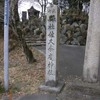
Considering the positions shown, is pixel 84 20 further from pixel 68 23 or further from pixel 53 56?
pixel 53 56

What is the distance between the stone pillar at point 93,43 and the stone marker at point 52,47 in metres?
1.08

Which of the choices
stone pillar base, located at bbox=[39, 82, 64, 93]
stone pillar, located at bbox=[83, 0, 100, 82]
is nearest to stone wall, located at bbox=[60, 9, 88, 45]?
stone pillar, located at bbox=[83, 0, 100, 82]

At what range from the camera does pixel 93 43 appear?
629 centimetres

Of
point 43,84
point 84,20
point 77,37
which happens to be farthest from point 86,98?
point 84,20

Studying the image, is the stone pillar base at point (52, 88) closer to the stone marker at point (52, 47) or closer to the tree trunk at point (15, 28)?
the stone marker at point (52, 47)

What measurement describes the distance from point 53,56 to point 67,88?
1.08 meters

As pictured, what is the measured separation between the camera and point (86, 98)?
5438mm

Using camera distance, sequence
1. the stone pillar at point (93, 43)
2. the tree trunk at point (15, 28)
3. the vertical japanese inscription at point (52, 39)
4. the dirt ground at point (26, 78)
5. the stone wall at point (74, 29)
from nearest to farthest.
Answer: the vertical japanese inscription at point (52, 39) → the dirt ground at point (26, 78) → the stone pillar at point (93, 43) → the tree trunk at point (15, 28) → the stone wall at point (74, 29)

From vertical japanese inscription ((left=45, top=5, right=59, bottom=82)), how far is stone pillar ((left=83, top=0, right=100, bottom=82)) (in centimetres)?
116

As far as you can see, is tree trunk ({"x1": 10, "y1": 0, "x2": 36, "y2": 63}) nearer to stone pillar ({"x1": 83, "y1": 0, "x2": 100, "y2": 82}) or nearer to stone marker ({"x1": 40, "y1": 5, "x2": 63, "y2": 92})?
stone marker ({"x1": 40, "y1": 5, "x2": 63, "y2": 92})

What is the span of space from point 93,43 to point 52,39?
137cm

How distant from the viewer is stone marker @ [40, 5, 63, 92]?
18.8 feet

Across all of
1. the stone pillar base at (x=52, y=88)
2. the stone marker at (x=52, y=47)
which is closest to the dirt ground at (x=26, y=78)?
the stone pillar base at (x=52, y=88)

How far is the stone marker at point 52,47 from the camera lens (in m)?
5.73
